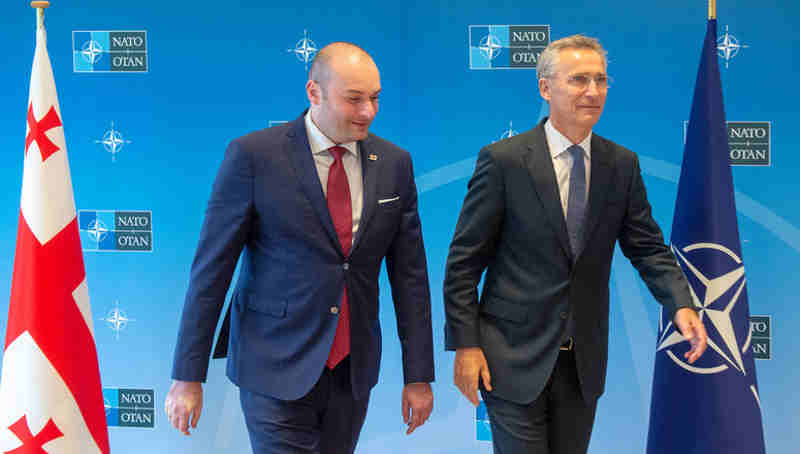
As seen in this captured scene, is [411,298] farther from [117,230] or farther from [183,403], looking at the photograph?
[117,230]

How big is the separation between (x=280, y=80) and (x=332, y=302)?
173 centimetres

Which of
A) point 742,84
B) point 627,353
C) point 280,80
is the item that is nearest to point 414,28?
point 280,80

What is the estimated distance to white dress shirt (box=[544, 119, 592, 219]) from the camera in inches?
99.3

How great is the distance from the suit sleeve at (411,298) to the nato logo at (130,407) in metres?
1.98

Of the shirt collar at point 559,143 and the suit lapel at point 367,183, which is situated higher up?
the shirt collar at point 559,143

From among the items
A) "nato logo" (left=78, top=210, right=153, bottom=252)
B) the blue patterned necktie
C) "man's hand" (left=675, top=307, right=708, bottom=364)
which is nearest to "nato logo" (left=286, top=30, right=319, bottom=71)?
"nato logo" (left=78, top=210, right=153, bottom=252)

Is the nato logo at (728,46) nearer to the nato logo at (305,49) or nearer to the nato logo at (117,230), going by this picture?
the nato logo at (305,49)

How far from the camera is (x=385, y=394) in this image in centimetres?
401

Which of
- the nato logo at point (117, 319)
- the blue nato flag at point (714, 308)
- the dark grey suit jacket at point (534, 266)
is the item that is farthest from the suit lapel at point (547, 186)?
the nato logo at point (117, 319)

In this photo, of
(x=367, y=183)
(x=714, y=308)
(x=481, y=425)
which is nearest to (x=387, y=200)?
(x=367, y=183)

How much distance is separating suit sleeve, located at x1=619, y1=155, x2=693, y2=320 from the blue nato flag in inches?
22.1

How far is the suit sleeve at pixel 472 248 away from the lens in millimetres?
2488

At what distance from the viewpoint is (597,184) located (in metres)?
2.50

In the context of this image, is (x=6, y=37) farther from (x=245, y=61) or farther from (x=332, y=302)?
(x=332, y=302)
